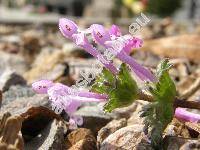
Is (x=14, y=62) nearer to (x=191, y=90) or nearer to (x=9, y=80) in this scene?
(x=9, y=80)

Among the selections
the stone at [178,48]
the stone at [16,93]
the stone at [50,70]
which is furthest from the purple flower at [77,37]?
the stone at [178,48]

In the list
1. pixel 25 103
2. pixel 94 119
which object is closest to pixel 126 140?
pixel 94 119

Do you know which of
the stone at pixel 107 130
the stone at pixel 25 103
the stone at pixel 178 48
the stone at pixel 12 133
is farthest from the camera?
the stone at pixel 178 48

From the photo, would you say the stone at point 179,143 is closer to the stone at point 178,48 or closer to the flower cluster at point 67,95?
the flower cluster at point 67,95

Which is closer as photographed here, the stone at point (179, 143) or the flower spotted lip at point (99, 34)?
the stone at point (179, 143)

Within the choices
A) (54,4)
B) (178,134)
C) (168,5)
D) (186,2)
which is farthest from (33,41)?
(54,4)

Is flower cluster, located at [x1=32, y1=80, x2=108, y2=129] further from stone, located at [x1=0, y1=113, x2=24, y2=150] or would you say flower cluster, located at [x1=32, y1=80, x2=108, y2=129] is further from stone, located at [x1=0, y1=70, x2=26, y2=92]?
stone, located at [x1=0, y1=70, x2=26, y2=92]
